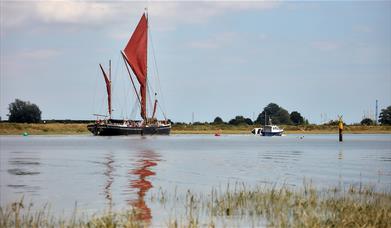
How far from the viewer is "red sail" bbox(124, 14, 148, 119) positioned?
4722 inches

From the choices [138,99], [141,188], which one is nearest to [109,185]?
Result: [141,188]

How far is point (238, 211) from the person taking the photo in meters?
20.7

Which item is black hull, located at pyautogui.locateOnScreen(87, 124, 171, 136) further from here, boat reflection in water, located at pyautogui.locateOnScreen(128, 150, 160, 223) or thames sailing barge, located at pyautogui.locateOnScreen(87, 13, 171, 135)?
boat reflection in water, located at pyautogui.locateOnScreen(128, 150, 160, 223)

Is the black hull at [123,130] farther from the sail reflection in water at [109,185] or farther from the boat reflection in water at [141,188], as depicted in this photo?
the sail reflection in water at [109,185]

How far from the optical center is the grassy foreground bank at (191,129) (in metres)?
152

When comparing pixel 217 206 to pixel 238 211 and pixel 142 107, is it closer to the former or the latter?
pixel 238 211

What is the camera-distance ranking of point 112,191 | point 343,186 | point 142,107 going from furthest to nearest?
point 142,107 < point 343,186 < point 112,191

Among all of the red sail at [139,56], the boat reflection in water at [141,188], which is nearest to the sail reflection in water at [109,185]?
the boat reflection in water at [141,188]

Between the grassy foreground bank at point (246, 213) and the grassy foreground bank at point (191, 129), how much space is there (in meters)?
133

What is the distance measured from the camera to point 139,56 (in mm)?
122125

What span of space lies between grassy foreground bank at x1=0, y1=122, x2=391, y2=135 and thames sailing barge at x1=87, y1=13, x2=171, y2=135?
21.9 meters

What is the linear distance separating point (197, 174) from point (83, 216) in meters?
17.5

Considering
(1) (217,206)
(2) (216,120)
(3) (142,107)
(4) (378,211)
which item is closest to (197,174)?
(1) (217,206)

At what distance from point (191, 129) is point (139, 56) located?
6287 cm
